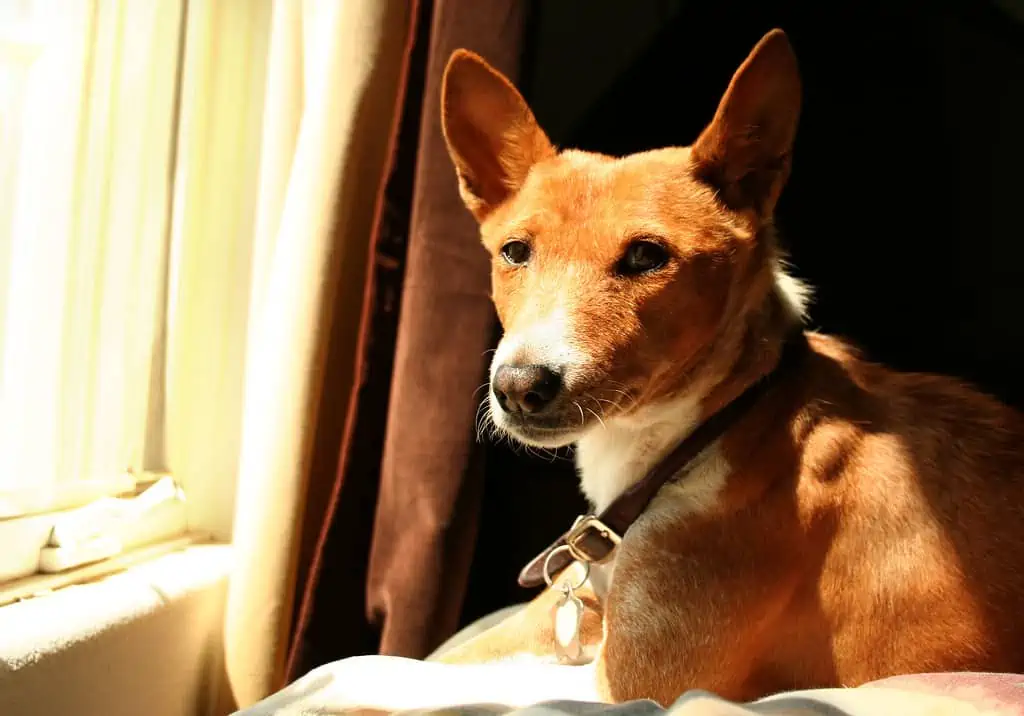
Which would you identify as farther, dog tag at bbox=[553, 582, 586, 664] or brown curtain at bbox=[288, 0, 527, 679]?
brown curtain at bbox=[288, 0, 527, 679]

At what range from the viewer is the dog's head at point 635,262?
101 centimetres

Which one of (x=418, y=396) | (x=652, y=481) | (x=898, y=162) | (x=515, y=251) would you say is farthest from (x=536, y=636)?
(x=898, y=162)

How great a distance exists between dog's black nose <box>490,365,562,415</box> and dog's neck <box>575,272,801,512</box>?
175mm

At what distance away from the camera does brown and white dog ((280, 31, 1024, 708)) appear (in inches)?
40.7

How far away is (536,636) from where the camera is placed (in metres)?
1.31

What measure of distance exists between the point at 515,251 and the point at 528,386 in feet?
0.98

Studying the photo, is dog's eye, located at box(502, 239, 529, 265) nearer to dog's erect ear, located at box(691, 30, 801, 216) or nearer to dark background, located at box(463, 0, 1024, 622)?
dog's erect ear, located at box(691, 30, 801, 216)

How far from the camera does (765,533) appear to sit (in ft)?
3.49

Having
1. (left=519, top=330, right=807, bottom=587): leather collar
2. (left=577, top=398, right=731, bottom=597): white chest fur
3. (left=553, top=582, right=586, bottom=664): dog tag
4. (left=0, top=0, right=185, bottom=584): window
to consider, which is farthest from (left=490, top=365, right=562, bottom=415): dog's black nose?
(left=0, top=0, right=185, bottom=584): window

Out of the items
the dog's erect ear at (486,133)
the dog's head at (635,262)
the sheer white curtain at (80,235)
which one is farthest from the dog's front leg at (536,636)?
the sheer white curtain at (80,235)

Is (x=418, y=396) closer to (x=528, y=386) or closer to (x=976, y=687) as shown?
(x=528, y=386)

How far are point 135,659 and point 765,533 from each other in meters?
1.03

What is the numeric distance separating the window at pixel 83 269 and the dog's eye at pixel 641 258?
1.02 metres

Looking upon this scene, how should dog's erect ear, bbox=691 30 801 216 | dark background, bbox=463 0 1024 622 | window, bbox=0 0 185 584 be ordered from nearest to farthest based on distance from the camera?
dog's erect ear, bbox=691 30 801 216 < window, bbox=0 0 185 584 < dark background, bbox=463 0 1024 622
